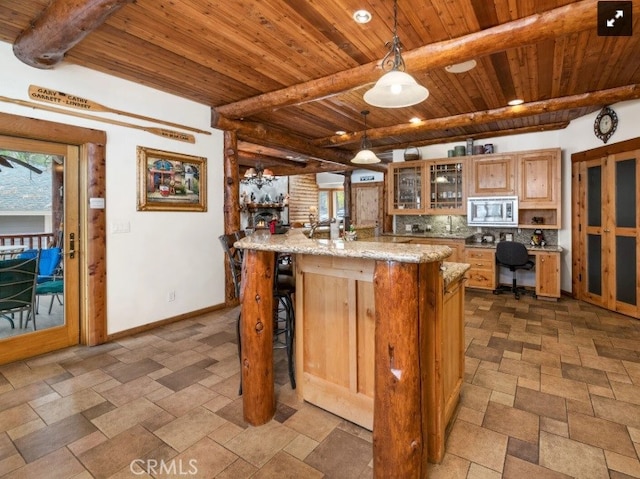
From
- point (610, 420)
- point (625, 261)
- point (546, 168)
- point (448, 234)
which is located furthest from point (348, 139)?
point (610, 420)

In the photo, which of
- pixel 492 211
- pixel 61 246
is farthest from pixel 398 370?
pixel 492 211

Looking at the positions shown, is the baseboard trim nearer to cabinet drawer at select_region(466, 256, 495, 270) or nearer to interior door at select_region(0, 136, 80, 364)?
interior door at select_region(0, 136, 80, 364)

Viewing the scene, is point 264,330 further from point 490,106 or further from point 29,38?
point 490,106

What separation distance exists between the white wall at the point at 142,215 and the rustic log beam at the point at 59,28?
25cm

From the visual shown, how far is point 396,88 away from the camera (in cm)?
213

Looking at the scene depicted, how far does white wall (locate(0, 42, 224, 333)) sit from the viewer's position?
3.12 metres

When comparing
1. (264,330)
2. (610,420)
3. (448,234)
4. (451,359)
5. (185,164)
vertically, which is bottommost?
(610,420)

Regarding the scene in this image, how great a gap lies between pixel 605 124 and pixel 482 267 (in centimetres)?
252

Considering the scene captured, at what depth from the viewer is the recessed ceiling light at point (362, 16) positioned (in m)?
2.42

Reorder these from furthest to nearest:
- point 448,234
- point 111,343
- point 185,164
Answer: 1. point 448,234
2. point 185,164
3. point 111,343

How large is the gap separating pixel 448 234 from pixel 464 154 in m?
1.47

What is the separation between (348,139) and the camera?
19.5 ft

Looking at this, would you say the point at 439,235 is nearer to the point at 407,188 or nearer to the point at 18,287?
the point at 407,188

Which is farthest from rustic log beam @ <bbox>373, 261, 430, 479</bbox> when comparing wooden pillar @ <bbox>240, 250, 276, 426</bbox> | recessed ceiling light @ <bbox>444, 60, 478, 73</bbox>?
recessed ceiling light @ <bbox>444, 60, 478, 73</bbox>
